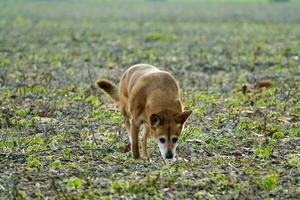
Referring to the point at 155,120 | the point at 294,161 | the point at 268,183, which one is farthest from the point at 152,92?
the point at 268,183

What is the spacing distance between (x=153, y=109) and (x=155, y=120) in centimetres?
22

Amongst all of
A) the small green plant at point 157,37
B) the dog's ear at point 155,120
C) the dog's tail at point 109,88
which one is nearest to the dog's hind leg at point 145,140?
the dog's ear at point 155,120

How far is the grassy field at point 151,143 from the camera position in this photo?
8703mm

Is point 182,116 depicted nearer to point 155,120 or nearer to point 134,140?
point 155,120

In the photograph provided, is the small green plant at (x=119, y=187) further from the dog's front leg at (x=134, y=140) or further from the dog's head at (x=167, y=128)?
the dog's front leg at (x=134, y=140)

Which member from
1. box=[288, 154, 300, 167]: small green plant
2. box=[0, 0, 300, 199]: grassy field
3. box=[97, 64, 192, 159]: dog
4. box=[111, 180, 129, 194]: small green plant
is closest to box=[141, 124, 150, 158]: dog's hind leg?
box=[97, 64, 192, 159]: dog

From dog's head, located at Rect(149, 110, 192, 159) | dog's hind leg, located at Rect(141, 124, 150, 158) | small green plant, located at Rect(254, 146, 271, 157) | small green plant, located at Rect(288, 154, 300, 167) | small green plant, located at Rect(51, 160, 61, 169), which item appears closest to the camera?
small green plant, located at Rect(51, 160, 61, 169)

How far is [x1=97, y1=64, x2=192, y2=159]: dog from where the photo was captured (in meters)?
9.90

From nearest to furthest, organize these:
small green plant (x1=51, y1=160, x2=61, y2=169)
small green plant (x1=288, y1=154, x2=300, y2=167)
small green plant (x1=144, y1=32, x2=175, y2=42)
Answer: small green plant (x1=51, y1=160, x2=61, y2=169) < small green plant (x1=288, y1=154, x2=300, y2=167) < small green plant (x1=144, y1=32, x2=175, y2=42)

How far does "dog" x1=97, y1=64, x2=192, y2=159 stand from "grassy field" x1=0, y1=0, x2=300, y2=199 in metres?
0.29

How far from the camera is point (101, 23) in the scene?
3359 centimetres

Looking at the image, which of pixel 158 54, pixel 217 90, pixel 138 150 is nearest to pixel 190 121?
pixel 138 150

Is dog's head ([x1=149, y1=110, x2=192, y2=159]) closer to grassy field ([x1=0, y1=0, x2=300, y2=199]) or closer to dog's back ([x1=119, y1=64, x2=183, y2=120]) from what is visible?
dog's back ([x1=119, y1=64, x2=183, y2=120])

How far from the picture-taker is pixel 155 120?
992cm
